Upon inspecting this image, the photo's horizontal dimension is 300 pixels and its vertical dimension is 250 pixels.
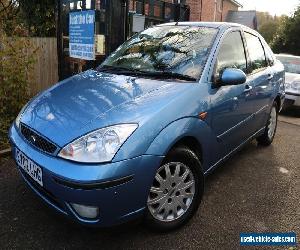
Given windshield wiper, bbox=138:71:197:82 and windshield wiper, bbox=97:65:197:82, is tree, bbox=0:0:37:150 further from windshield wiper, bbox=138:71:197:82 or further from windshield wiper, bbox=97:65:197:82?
windshield wiper, bbox=138:71:197:82

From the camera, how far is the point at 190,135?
295 cm

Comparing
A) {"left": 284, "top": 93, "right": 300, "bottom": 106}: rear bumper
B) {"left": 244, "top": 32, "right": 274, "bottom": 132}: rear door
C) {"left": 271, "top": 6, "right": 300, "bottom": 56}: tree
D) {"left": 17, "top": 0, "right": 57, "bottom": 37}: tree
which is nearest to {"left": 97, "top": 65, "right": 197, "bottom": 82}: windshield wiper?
{"left": 244, "top": 32, "right": 274, "bottom": 132}: rear door

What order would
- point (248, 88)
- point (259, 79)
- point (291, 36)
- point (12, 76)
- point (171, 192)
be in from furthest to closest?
1. point (291, 36)
2. point (12, 76)
3. point (259, 79)
4. point (248, 88)
5. point (171, 192)

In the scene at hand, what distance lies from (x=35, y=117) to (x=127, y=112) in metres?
0.81

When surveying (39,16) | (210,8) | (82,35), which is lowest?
(82,35)

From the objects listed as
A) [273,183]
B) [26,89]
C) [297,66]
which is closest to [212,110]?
[273,183]

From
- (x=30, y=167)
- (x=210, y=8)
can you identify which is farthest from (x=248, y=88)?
(x=210, y=8)

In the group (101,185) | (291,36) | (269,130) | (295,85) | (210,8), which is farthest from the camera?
(291,36)

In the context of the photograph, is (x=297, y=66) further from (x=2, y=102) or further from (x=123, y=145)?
(x=123, y=145)

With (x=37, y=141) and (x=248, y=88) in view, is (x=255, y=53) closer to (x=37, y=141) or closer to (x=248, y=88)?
(x=248, y=88)

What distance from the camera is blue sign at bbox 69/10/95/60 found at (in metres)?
5.94

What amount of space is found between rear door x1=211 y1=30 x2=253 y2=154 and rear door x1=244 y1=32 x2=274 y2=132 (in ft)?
0.50

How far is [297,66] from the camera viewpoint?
946 cm

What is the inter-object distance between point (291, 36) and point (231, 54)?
21726 millimetres
